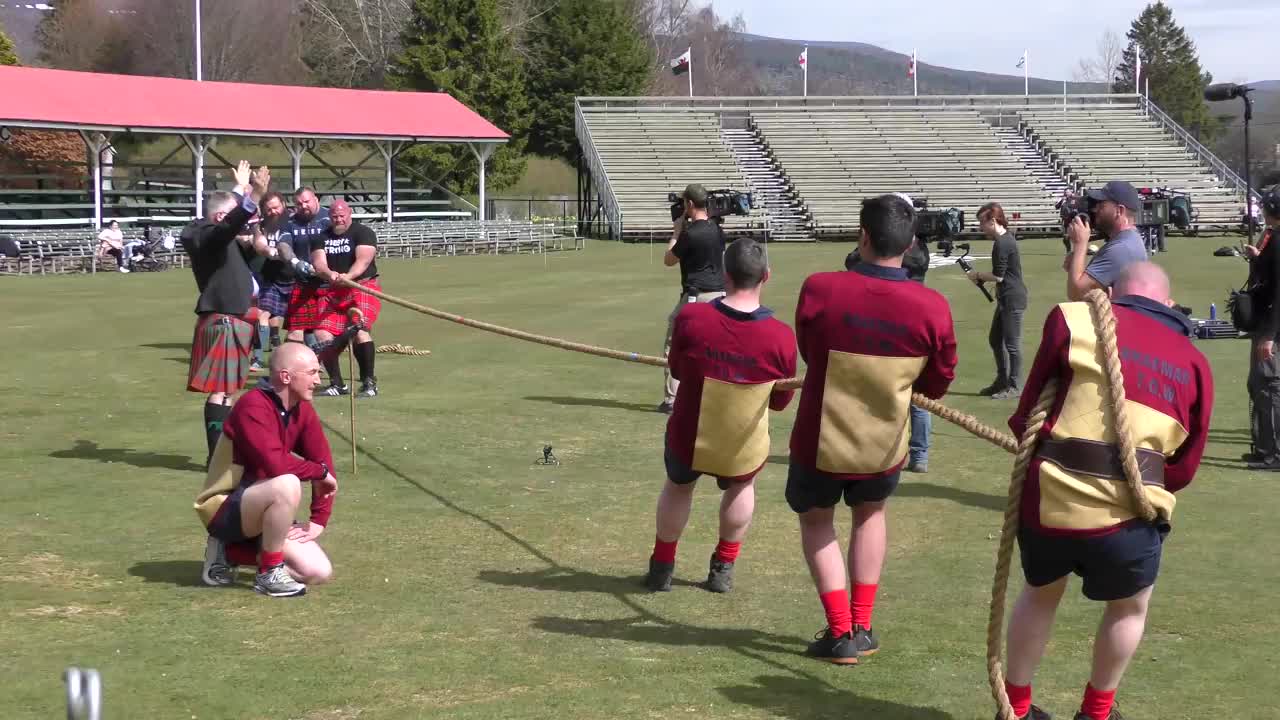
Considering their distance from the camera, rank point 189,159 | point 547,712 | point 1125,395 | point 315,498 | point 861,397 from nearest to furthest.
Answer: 1. point 1125,395
2. point 547,712
3. point 861,397
4. point 315,498
5. point 189,159

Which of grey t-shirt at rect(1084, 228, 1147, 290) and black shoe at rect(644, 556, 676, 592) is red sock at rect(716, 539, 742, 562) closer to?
black shoe at rect(644, 556, 676, 592)

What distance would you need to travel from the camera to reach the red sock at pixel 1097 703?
461cm

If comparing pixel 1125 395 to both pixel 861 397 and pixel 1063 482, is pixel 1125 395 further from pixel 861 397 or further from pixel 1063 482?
pixel 861 397

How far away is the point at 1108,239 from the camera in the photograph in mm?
7422

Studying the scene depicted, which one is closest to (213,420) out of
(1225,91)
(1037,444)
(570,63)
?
→ (1037,444)

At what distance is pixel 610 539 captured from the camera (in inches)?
304

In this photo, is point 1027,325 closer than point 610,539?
No

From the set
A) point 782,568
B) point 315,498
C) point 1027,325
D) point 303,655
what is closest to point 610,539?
point 782,568

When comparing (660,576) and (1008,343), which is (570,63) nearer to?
(1008,343)

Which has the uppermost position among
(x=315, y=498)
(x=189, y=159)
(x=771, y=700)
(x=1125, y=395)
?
(x=189, y=159)

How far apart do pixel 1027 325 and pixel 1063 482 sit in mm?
14950

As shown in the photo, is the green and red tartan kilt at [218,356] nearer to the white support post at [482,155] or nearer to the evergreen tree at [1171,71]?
the white support post at [482,155]

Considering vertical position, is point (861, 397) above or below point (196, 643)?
above

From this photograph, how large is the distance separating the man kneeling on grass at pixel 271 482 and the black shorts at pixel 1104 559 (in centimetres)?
333
